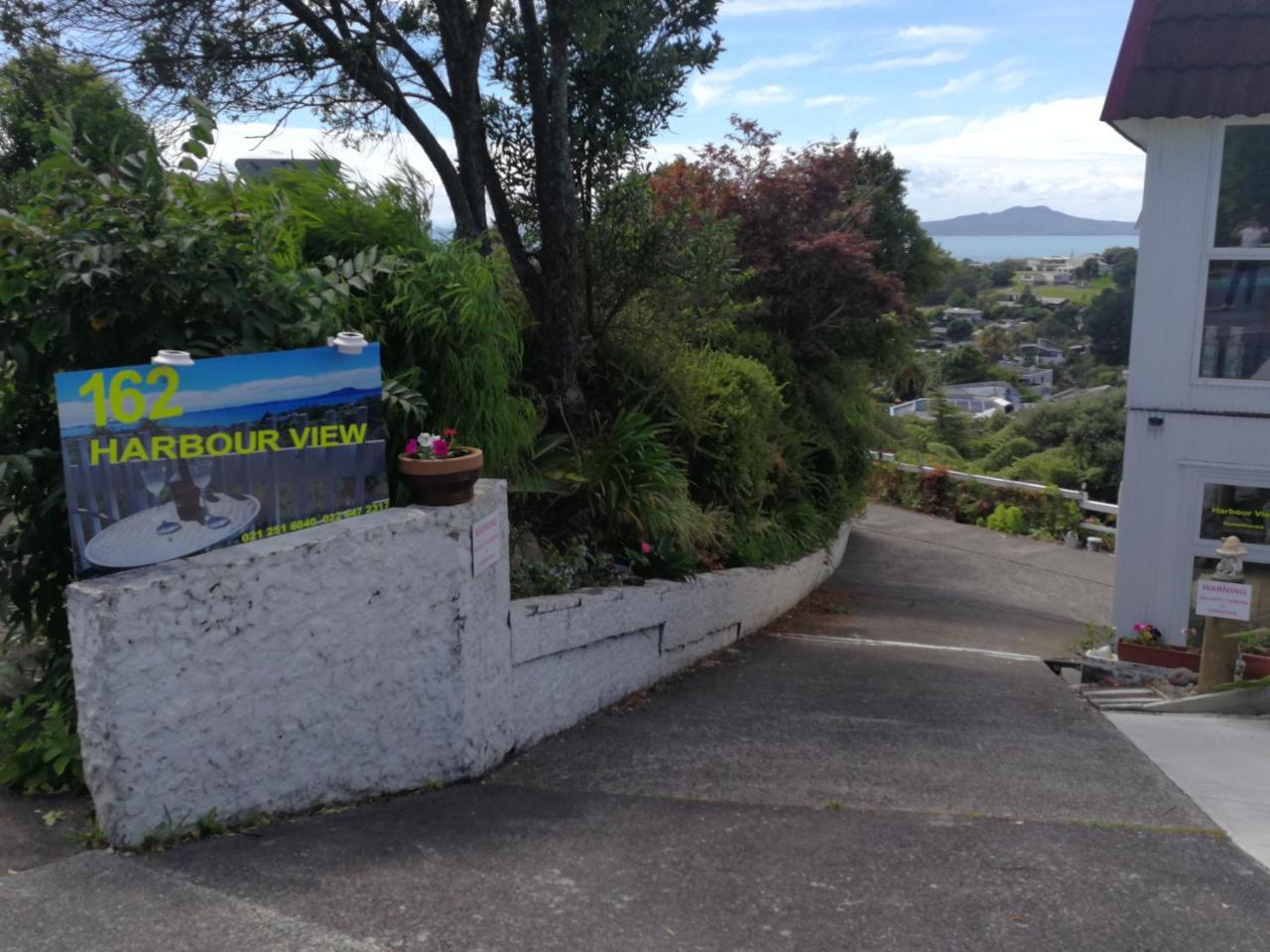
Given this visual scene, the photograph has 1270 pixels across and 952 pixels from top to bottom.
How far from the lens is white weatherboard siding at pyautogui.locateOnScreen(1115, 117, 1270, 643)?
8.78m

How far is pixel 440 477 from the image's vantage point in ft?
16.2

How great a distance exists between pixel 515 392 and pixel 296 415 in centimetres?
347

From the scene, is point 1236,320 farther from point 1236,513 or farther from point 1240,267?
point 1236,513

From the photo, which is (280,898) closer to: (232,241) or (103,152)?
(232,241)

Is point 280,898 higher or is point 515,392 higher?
point 515,392

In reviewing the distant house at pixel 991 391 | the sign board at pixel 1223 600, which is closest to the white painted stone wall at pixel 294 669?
the sign board at pixel 1223 600

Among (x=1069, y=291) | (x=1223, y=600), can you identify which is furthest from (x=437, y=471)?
(x=1069, y=291)

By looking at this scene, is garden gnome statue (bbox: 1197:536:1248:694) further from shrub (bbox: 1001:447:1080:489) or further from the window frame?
shrub (bbox: 1001:447:1080:489)

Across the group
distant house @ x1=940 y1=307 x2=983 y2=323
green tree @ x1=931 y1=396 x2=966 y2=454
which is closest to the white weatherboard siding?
green tree @ x1=931 y1=396 x2=966 y2=454

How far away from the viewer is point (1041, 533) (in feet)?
63.9

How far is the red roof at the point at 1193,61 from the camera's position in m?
8.45

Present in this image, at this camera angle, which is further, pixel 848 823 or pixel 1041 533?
pixel 1041 533

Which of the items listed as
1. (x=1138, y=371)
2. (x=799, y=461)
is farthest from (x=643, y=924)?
(x=799, y=461)

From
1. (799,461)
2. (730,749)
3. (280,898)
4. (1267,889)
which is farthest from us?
(799,461)
